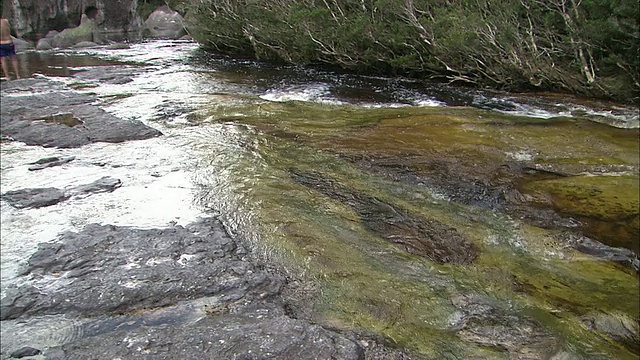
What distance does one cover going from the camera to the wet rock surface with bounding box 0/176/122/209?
495cm

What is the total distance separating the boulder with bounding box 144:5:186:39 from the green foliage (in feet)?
49.8

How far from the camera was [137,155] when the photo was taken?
655cm

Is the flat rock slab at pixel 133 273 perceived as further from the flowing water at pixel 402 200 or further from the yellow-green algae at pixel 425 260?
the yellow-green algae at pixel 425 260

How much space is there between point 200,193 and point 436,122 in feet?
13.0

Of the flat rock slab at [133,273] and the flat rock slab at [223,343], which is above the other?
the flat rock slab at [223,343]

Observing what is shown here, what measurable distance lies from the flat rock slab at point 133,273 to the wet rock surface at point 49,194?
35.0 inches

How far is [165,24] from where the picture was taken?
102ft

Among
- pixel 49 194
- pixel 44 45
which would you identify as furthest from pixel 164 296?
pixel 44 45

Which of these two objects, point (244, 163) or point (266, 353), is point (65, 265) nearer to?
point (266, 353)

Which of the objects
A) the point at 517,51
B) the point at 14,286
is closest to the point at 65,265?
the point at 14,286

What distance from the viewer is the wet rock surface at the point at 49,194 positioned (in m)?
4.95

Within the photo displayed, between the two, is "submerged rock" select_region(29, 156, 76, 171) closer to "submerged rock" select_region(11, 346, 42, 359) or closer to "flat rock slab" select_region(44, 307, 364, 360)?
"submerged rock" select_region(11, 346, 42, 359)

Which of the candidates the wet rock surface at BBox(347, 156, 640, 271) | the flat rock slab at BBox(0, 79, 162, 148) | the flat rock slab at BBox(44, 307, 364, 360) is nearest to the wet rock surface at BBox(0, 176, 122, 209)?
the flat rock slab at BBox(0, 79, 162, 148)

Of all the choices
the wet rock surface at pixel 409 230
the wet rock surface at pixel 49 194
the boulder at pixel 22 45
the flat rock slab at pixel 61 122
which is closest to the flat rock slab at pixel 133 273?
the wet rock surface at pixel 49 194
